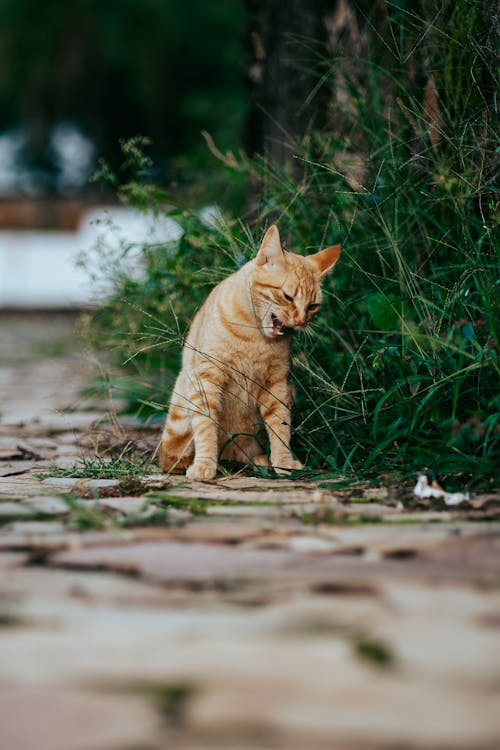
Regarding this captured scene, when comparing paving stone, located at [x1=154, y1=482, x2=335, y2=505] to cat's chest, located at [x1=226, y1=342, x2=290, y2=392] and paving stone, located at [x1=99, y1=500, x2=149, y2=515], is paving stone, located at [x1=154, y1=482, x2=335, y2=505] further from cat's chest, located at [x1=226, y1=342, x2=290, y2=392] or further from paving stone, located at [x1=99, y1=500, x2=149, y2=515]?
cat's chest, located at [x1=226, y1=342, x2=290, y2=392]

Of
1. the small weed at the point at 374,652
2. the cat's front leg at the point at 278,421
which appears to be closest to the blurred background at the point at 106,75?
the cat's front leg at the point at 278,421

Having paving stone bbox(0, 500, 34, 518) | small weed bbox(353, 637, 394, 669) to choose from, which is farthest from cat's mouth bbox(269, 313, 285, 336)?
small weed bbox(353, 637, 394, 669)

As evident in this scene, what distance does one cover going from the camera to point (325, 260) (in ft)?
9.51

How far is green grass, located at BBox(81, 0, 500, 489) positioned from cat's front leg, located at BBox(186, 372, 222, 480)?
0.71 feet

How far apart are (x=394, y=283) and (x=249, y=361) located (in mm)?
608

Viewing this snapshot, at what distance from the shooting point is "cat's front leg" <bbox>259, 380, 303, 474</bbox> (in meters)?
2.79

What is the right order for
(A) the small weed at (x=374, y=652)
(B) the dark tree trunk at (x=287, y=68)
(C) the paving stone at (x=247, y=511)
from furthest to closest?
(B) the dark tree trunk at (x=287, y=68), (C) the paving stone at (x=247, y=511), (A) the small weed at (x=374, y=652)

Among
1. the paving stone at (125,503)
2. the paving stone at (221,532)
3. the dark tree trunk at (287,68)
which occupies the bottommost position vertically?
the paving stone at (125,503)

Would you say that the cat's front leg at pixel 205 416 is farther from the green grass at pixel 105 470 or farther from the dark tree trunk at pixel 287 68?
the dark tree trunk at pixel 287 68

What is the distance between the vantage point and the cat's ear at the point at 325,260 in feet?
9.50

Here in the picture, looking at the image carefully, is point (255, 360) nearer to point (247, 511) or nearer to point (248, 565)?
point (247, 511)

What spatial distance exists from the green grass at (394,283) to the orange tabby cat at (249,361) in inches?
4.7

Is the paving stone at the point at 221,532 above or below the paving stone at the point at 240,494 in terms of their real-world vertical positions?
above

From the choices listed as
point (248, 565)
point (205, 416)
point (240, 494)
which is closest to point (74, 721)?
point (248, 565)
